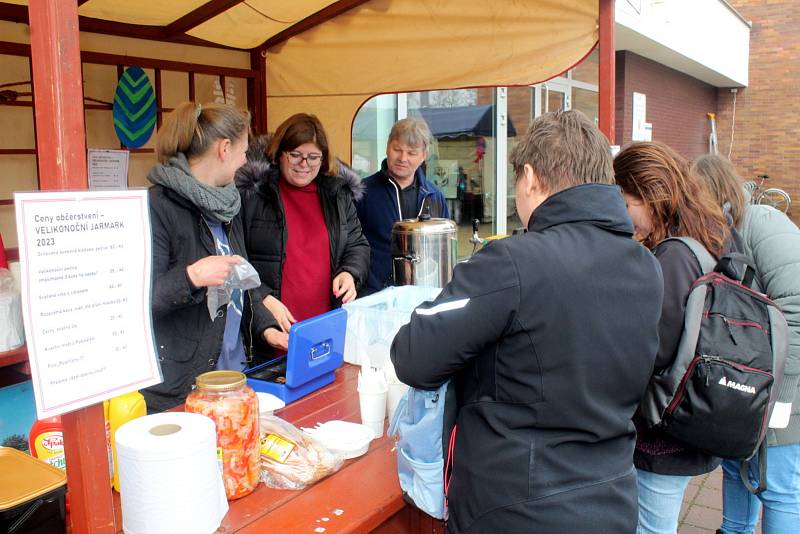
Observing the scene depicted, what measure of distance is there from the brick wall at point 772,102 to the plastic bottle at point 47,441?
19.5m

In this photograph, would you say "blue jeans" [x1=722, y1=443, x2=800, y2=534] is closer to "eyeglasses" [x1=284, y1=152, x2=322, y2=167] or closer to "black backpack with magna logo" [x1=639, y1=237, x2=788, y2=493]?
"black backpack with magna logo" [x1=639, y1=237, x2=788, y2=493]

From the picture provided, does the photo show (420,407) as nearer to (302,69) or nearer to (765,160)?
(302,69)

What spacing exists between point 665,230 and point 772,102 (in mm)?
19590

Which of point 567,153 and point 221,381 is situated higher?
point 567,153

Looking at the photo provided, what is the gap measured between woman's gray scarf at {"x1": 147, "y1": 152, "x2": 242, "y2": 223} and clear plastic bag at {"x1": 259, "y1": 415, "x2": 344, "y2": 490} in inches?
30.5

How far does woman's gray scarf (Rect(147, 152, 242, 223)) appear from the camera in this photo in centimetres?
223

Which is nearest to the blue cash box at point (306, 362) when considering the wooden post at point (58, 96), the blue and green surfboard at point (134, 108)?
the wooden post at point (58, 96)

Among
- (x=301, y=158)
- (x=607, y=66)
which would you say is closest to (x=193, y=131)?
(x=301, y=158)

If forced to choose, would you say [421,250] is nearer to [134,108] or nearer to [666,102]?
[134,108]

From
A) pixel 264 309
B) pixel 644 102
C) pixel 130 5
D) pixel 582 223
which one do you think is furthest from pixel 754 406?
pixel 644 102

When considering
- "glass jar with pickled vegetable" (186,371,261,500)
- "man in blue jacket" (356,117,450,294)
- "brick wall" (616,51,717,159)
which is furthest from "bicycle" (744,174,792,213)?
"glass jar with pickled vegetable" (186,371,261,500)

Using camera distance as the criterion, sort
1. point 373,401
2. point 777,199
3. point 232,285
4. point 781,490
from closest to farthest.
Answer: point 373,401 < point 232,285 < point 781,490 < point 777,199

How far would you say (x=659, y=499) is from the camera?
6.97 ft

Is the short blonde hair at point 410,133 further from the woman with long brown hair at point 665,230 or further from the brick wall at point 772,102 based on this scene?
the brick wall at point 772,102
